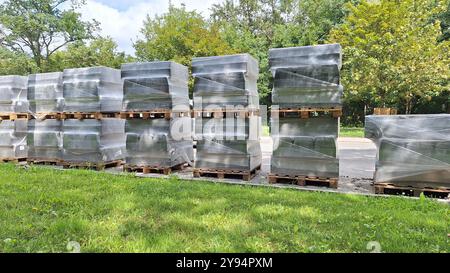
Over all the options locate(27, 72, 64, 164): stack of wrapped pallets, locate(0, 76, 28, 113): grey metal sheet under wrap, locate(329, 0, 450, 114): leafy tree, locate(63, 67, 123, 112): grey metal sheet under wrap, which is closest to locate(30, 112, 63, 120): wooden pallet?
locate(27, 72, 64, 164): stack of wrapped pallets

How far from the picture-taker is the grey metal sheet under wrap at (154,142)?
25.0 feet

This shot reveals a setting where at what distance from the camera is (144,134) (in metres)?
7.74

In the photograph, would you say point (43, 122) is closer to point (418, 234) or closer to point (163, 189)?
point (163, 189)

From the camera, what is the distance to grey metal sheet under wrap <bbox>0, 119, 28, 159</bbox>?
9359 millimetres

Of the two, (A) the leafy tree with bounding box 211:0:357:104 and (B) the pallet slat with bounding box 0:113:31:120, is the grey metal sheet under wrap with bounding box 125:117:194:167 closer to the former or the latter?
(B) the pallet slat with bounding box 0:113:31:120

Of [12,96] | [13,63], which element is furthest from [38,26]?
[12,96]

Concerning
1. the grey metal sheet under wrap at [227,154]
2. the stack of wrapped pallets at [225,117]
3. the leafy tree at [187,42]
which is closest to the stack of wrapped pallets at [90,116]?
the stack of wrapped pallets at [225,117]

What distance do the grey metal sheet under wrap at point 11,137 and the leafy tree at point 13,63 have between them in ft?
78.6

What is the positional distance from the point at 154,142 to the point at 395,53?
1758 centimetres

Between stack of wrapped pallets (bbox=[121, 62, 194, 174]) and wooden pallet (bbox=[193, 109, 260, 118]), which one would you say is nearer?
wooden pallet (bbox=[193, 109, 260, 118])

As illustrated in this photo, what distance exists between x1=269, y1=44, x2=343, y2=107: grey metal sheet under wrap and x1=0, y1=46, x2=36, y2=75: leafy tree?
30708 millimetres

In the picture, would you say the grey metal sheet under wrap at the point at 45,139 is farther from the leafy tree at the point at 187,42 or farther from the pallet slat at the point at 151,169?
the leafy tree at the point at 187,42

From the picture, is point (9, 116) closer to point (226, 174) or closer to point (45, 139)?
point (45, 139)
